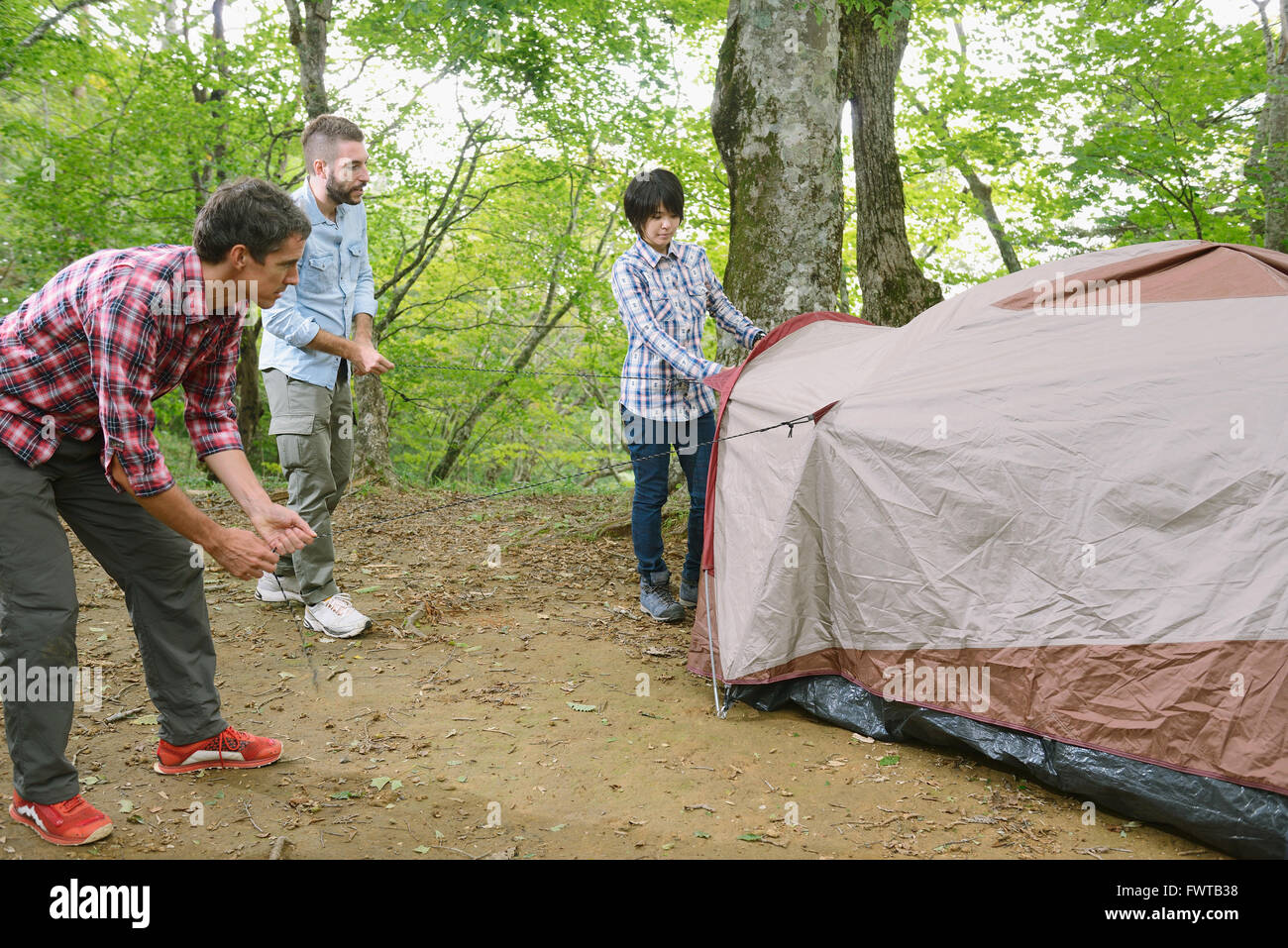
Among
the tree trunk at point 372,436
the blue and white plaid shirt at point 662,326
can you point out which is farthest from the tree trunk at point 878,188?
the tree trunk at point 372,436

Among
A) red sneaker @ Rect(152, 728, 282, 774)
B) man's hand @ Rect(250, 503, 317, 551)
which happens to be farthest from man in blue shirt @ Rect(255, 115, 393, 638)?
man's hand @ Rect(250, 503, 317, 551)

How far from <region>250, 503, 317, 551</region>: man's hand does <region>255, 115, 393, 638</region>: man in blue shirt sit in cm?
126

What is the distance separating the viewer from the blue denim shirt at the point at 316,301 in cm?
348

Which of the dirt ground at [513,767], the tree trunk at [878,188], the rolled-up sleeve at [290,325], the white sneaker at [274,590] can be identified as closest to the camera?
the dirt ground at [513,767]

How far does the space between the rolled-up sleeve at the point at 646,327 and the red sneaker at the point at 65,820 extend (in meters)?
2.43

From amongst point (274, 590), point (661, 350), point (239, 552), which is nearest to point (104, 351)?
point (239, 552)

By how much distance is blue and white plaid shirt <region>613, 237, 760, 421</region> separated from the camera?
3.69m

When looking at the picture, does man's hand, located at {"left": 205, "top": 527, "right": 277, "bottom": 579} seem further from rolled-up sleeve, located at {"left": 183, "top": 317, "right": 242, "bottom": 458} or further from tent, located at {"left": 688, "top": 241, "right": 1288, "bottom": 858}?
tent, located at {"left": 688, "top": 241, "right": 1288, "bottom": 858}

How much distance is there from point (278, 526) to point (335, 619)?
1.56 m

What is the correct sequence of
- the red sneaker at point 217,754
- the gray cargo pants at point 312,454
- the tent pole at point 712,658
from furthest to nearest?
the gray cargo pants at point 312,454, the tent pole at point 712,658, the red sneaker at point 217,754

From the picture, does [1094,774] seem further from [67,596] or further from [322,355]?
[322,355]

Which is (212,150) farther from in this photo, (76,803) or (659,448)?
(76,803)

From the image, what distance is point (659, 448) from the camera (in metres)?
3.82

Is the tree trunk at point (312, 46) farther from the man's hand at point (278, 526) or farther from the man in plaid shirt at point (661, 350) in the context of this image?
the man's hand at point (278, 526)
